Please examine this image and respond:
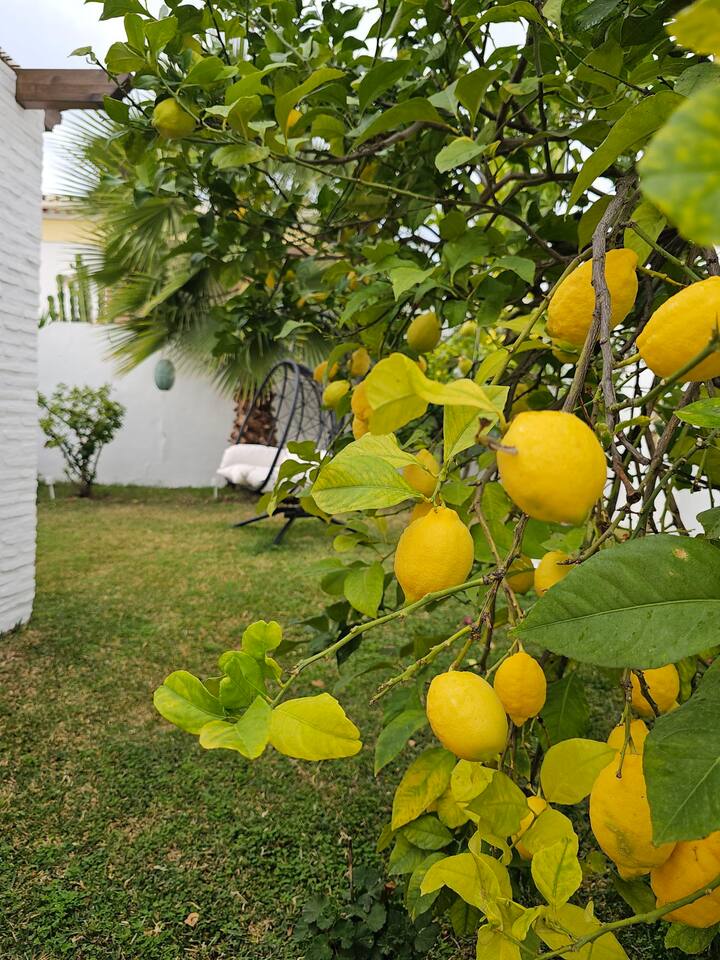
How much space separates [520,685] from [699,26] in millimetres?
316

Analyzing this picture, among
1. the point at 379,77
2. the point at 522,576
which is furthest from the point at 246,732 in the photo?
the point at 379,77

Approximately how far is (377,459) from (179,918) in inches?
45.5

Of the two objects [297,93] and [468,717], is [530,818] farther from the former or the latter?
[297,93]

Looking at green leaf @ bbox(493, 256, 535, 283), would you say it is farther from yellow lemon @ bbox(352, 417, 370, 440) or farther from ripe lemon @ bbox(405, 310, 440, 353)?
yellow lemon @ bbox(352, 417, 370, 440)

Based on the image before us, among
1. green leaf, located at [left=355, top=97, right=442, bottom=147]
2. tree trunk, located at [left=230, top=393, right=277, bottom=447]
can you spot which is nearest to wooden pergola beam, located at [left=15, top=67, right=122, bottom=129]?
green leaf, located at [left=355, top=97, right=442, bottom=147]

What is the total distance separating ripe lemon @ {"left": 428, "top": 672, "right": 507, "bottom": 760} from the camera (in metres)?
0.35

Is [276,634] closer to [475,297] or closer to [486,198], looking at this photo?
[475,297]

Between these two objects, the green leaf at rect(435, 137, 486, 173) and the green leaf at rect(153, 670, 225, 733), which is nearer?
the green leaf at rect(153, 670, 225, 733)

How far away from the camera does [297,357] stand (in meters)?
5.38

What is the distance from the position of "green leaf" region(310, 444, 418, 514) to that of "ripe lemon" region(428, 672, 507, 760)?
0.10 metres

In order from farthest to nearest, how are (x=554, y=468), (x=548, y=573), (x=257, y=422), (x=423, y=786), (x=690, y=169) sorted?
(x=257, y=422) → (x=423, y=786) → (x=548, y=573) → (x=554, y=468) → (x=690, y=169)

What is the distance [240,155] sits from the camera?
715 mm

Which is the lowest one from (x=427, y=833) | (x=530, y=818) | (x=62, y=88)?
(x=427, y=833)

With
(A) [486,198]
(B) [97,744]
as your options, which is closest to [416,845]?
(A) [486,198]
